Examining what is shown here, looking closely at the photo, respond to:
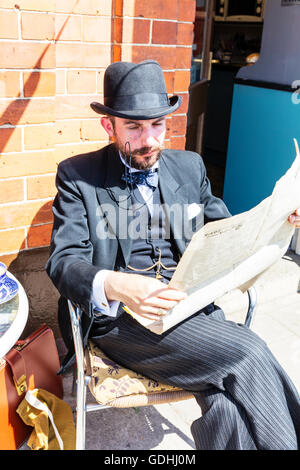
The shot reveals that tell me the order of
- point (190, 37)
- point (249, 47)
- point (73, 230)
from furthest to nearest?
point (249, 47)
point (190, 37)
point (73, 230)

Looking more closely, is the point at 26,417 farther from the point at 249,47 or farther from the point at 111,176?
the point at 249,47

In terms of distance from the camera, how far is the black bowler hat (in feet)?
6.03

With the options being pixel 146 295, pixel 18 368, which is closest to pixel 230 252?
pixel 146 295

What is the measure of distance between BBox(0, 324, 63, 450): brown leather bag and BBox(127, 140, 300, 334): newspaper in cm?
72

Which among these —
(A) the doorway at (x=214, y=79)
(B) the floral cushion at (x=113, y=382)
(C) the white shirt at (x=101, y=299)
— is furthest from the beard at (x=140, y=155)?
(A) the doorway at (x=214, y=79)

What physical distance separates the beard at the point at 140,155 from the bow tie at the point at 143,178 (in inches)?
2.8

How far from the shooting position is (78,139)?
2.49m

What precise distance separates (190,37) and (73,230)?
60.9 inches

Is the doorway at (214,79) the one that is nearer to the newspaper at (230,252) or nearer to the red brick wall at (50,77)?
the red brick wall at (50,77)

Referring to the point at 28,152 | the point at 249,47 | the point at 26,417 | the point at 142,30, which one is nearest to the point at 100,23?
the point at 142,30

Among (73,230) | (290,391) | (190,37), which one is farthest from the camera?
(190,37)

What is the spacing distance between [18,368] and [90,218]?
71 cm

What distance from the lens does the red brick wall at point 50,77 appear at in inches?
84.3

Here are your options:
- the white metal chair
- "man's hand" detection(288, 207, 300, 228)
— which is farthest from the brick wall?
"man's hand" detection(288, 207, 300, 228)
